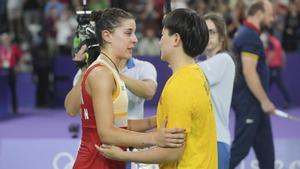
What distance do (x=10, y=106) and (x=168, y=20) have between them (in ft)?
38.1

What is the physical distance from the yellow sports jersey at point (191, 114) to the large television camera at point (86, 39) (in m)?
0.91

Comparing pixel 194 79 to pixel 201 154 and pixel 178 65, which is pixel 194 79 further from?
pixel 201 154

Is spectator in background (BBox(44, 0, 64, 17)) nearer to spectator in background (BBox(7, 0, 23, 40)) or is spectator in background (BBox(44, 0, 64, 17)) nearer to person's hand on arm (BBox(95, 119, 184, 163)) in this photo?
spectator in background (BBox(7, 0, 23, 40))

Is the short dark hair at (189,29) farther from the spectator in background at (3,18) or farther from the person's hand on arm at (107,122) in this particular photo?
the spectator in background at (3,18)

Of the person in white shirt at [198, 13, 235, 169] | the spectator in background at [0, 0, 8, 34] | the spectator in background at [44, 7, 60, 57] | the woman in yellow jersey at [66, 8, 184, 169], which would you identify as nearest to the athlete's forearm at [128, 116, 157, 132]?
the woman in yellow jersey at [66, 8, 184, 169]

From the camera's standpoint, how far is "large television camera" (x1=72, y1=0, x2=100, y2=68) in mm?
4345

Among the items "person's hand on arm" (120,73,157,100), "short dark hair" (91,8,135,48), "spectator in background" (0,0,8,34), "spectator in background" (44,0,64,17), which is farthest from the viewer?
"spectator in background" (44,0,64,17)

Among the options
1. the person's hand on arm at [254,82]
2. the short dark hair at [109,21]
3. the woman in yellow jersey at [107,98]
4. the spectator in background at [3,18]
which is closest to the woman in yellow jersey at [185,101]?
the woman in yellow jersey at [107,98]

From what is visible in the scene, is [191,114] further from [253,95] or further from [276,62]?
[276,62]

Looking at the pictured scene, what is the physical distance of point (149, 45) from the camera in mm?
14773

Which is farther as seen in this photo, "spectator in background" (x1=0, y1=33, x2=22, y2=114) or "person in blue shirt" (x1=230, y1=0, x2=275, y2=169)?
"spectator in background" (x1=0, y1=33, x2=22, y2=114)

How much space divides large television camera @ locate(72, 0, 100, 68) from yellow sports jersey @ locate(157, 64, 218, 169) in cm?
91

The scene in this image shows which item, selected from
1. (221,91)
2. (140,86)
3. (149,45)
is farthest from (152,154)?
(149,45)

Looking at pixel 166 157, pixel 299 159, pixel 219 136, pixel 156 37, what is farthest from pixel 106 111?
pixel 156 37
